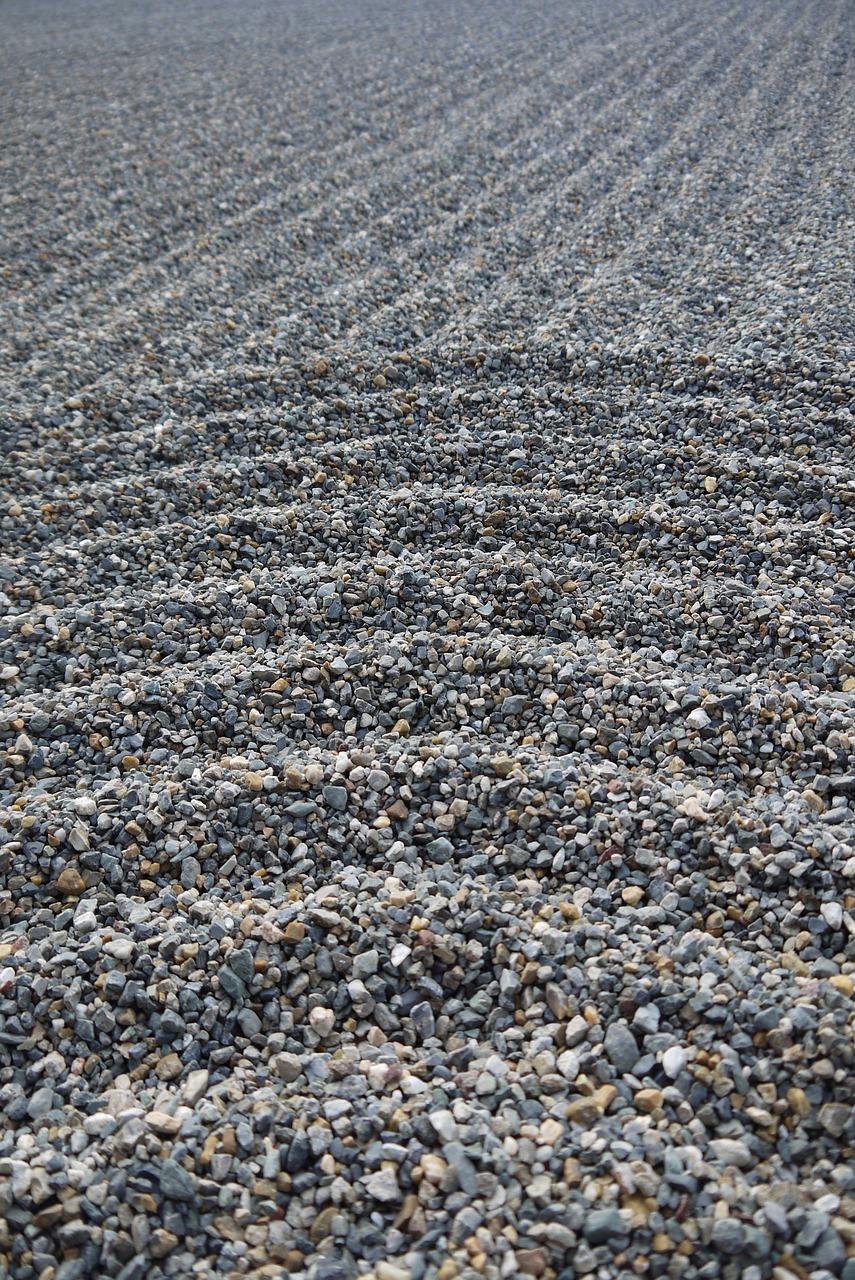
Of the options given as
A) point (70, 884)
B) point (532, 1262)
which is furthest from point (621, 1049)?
point (70, 884)

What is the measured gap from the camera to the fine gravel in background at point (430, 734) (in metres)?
1.97

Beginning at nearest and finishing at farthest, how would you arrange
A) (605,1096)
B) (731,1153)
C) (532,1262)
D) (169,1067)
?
1. (532,1262)
2. (731,1153)
3. (605,1096)
4. (169,1067)

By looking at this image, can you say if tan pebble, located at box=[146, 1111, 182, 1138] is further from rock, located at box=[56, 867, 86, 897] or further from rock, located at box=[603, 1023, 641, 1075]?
rock, located at box=[603, 1023, 641, 1075]

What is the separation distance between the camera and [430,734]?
299 cm

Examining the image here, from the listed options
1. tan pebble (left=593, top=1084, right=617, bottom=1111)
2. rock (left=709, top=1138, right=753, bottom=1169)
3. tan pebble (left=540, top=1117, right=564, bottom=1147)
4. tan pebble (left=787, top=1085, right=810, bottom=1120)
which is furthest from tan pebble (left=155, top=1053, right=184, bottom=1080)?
tan pebble (left=787, top=1085, right=810, bottom=1120)

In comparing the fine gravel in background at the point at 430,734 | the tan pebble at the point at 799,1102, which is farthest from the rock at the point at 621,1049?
the tan pebble at the point at 799,1102

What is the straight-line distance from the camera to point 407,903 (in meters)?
2.48

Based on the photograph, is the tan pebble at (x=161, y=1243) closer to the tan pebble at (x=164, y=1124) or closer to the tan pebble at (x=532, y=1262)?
the tan pebble at (x=164, y=1124)

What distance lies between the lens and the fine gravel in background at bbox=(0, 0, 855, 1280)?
1.97 meters

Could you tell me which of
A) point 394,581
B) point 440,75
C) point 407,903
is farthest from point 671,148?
point 407,903

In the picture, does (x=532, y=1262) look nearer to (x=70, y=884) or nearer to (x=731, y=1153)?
(x=731, y=1153)

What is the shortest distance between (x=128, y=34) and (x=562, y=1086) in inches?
487

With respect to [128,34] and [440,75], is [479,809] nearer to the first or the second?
[440,75]

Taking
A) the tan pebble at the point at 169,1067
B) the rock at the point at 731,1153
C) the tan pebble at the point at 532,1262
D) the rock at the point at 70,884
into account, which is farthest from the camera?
the rock at the point at 70,884
